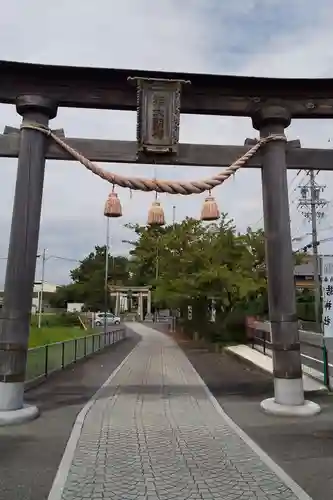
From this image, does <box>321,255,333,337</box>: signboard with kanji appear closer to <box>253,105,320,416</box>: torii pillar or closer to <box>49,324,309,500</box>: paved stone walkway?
<box>253,105,320,416</box>: torii pillar

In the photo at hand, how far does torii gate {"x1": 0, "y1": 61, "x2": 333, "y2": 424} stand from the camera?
8.45 meters

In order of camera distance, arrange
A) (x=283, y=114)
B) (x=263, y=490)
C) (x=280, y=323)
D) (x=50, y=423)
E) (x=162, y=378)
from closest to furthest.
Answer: (x=263, y=490) → (x=50, y=423) → (x=280, y=323) → (x=283, y=114) → (x=162, y=378)

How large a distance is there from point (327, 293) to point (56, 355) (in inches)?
328

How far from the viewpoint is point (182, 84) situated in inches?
358

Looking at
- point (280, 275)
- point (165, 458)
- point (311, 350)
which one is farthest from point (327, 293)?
point (311, 350)

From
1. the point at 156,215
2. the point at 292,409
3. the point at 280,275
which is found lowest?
the point at 292,409

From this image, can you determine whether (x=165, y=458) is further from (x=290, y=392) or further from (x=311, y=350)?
(x=311, y=350)

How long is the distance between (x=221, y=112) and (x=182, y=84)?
3.39ft

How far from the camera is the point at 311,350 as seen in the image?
19156 millimetres

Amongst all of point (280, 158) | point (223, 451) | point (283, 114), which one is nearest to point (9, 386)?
point (223, 451)

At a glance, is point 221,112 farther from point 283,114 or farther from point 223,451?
point 223,451

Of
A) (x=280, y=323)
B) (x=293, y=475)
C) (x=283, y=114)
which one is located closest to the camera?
(x=293, y=475)

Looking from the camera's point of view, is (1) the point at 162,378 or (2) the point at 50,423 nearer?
(2) the point at 50,423

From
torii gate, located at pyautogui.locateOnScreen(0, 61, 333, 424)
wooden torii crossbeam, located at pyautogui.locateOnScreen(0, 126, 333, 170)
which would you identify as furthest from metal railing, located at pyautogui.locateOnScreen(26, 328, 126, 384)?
wooden torii crossbeam, located at pyautogui.locateOnScreen(0, 126, 333, 170)
